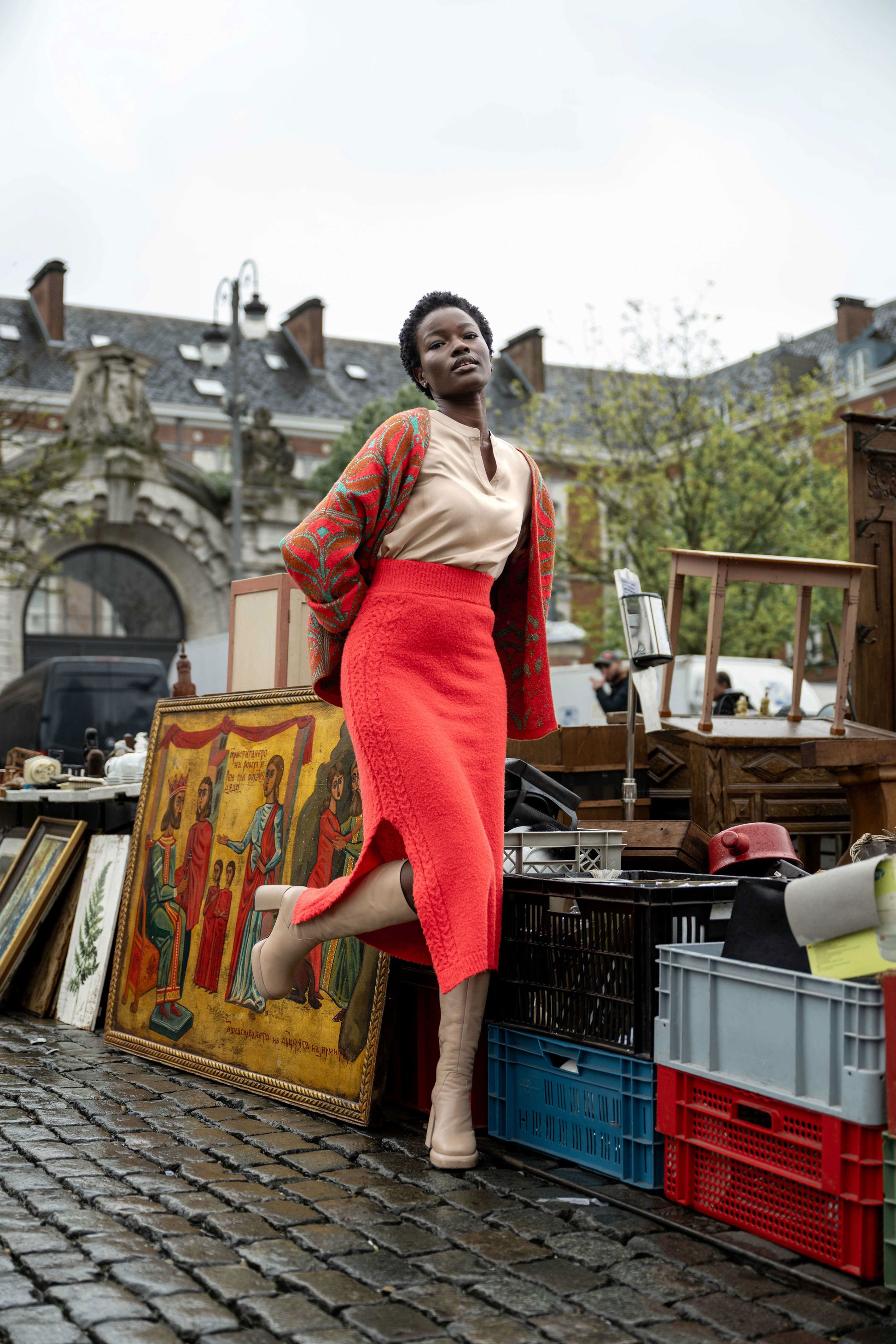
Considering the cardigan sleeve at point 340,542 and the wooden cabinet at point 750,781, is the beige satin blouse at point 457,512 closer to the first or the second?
the cardigan sleeve at point 340,542

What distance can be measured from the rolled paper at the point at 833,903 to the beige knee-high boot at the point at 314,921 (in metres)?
1.11

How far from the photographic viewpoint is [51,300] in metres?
48.1

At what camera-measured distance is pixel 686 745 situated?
6547 mm

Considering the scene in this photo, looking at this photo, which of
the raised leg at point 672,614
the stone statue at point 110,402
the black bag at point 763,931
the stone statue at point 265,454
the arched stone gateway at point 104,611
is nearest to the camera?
the black bag at point 763,931

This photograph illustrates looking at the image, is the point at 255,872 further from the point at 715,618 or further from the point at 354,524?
A: the point at 715,618

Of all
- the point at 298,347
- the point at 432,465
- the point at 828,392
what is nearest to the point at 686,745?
the point at 432,465

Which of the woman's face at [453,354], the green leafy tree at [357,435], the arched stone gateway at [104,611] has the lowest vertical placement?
the woman's face at [453,354]

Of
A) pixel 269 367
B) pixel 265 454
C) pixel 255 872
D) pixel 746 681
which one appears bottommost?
pixel 255 872

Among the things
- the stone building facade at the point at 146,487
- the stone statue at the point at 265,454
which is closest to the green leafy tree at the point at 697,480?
the stone building facade at the point at 146,487

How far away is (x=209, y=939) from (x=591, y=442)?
2429 centimetres

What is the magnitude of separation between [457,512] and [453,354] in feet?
1.65

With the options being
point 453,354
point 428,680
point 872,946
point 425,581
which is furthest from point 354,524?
point 872,946

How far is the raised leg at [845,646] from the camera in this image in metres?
7.02

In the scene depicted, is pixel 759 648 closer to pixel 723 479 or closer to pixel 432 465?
pixel 723 479
